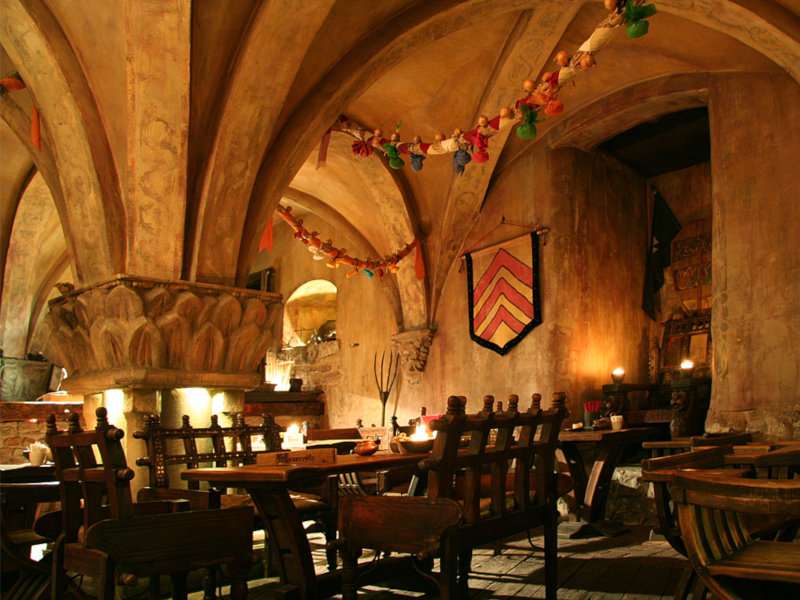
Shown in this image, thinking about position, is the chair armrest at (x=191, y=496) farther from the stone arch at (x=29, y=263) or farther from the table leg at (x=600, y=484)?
the stone arch at (x=29, y=263)

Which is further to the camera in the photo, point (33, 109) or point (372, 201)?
point (372, 201)

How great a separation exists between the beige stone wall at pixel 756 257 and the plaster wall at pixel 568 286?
66.5 inches

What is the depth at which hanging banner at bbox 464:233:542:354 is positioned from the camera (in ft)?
24.7

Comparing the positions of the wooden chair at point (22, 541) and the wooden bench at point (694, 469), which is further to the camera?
the wooden chair at point (22, 541)

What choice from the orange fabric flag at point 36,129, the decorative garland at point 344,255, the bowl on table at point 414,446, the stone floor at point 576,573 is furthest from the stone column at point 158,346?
the decorative garland at point 344,255

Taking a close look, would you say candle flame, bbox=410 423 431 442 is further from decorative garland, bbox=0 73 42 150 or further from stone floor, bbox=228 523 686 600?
decorative garland, bbox=0 73 42 150

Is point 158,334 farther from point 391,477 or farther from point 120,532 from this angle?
point 120,532

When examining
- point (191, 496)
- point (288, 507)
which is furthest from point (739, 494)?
point (191, 496)

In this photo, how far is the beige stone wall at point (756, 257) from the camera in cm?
537

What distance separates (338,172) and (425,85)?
71.8 inches

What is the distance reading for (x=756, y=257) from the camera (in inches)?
222

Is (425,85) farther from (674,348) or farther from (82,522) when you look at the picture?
(82,522)

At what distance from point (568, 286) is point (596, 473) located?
250 centimetres

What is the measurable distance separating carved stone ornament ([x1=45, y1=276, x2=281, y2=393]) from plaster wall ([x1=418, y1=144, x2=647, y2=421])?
3.29 m
